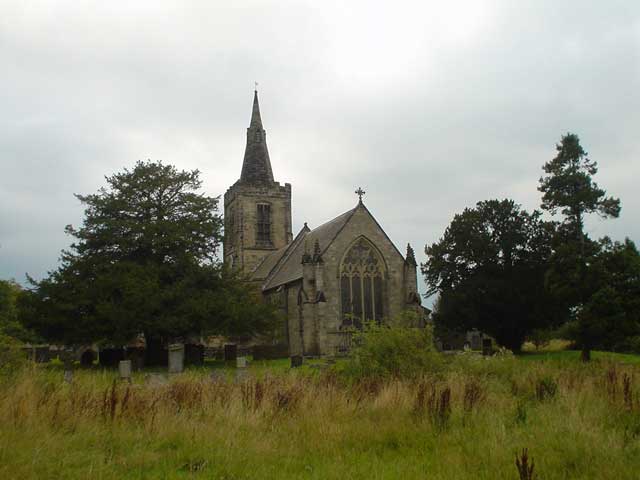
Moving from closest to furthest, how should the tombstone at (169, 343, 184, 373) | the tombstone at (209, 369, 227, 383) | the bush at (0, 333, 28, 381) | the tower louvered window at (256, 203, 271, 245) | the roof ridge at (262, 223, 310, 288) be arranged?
the bush at (0, 333, 28, 381) → the tombstone at (209, 369, 227, 383) → the tombstone at (169, 343, 184, 373) → the roof ridge at (262, 223, 310, 288) → the tower louvered window at (256, 203, 271, 245)

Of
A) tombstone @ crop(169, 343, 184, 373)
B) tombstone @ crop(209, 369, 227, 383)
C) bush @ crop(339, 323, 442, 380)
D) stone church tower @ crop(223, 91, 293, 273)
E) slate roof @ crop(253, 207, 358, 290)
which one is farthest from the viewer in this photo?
stone church tower @ crop(223, 91, 293, 273)

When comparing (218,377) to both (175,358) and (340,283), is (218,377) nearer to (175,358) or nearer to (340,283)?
(175,358)

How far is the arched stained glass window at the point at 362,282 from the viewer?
114 feet

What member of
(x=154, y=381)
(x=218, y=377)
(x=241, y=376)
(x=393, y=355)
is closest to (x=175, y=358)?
(x=154, y=381)

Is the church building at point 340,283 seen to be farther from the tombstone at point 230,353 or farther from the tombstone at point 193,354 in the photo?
the tombstone at point 193,354

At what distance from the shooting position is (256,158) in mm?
51188

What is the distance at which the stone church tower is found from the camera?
49625 millimetres

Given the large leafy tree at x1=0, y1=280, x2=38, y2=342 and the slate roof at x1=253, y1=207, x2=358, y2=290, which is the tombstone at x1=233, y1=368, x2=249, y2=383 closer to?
the slate roof at x1=253, y1=207, x2=358, y2=290

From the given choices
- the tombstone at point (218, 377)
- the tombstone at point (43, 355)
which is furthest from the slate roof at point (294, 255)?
the tombstone at point (218, 377)

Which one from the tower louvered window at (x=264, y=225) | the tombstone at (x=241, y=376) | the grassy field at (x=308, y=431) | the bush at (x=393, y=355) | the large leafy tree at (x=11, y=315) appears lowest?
the grassy field at (x=308, y=431)

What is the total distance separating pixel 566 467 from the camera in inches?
264

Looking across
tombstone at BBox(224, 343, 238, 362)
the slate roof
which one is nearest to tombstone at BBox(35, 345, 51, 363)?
tombstone at BBox(224, 343, 238, 362)

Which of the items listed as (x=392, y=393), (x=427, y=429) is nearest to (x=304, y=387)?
(x=392, y=393)

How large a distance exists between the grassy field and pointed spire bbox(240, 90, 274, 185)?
39993mm
